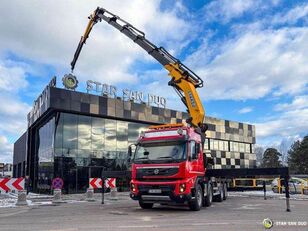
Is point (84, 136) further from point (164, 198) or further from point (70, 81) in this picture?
point (164, 198)

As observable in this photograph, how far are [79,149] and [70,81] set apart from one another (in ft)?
18.1

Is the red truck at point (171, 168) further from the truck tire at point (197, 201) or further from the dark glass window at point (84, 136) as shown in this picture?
the dark glass window at point (84, 136)

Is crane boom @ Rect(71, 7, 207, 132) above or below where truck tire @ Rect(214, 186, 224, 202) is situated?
above

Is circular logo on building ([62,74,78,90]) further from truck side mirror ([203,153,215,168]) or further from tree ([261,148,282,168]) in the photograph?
tree ([261,148,282,168])

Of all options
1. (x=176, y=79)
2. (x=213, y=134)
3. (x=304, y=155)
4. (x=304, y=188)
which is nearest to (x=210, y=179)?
(x=176, y=79)

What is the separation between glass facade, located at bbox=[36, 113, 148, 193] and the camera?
28672mm

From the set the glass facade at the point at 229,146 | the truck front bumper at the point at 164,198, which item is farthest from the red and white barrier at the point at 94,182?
the glass facade at the point at 229,146

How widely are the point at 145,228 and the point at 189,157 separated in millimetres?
4869

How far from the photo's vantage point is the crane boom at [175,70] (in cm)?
1875

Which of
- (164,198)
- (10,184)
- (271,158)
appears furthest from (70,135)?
(271,158)

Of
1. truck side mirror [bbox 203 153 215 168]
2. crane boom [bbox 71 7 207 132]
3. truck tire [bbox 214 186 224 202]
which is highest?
crane boom [bbox 71 7 207 132]

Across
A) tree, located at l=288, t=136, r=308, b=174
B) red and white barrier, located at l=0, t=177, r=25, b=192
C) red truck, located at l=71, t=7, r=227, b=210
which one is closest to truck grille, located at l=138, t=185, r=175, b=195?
red truck, located at l=71, t=7, r=227, b=210

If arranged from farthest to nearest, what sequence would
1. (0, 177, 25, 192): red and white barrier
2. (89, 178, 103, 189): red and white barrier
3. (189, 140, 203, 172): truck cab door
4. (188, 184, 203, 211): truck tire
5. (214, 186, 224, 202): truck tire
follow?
(89, 178, 103, 189): red and white barrier < (214, 186, 224, 202): truck tire < (0, 177, 25, 192): red and white barrier < (189, 140, 203, 172): truck cab door < (188, 184, 203, 211): truck tire

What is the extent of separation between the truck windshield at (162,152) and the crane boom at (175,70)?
162 inches
